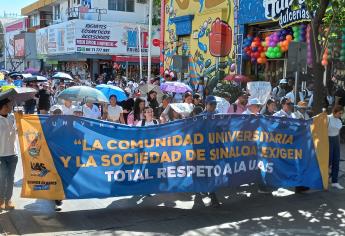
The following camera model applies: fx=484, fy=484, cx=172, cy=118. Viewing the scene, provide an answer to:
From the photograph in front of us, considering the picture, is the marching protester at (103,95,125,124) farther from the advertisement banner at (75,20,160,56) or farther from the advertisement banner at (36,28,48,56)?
the advertisement banner at (36,28,48,56)

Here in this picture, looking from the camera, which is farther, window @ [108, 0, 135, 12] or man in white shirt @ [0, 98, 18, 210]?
window @ [108, 0, 135, 12]

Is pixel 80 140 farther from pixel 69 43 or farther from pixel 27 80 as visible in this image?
pixel 69 43

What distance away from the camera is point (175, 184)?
6871 mm

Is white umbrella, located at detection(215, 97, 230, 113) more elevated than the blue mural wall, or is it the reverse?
the blue mural wall

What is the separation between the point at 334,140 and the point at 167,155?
344 cm

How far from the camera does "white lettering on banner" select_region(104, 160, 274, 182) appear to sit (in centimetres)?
668

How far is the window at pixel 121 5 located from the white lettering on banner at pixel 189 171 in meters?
32.8

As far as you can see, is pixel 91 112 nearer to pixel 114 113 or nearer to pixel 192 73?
pixel 114 113

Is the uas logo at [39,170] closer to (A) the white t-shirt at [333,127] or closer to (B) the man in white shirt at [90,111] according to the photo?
(B) the man in white shirt at [90,111]

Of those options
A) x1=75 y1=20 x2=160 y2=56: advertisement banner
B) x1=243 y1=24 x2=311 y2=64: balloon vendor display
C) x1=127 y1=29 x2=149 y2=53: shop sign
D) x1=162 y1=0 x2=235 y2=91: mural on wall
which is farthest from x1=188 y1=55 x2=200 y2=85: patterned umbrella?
x1=127 y1=29 x2=149 y2=53: shop sign

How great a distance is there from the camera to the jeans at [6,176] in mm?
6785

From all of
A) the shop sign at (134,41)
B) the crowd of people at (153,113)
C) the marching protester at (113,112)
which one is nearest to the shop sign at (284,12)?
the crowd of people at (153,113)

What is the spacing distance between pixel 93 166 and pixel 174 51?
1972 centimetres

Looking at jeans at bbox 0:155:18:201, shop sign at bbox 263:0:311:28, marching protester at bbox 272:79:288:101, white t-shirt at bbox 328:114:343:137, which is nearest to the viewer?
jeans at bbox 0:155:18:201
